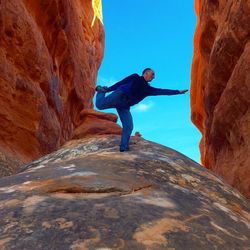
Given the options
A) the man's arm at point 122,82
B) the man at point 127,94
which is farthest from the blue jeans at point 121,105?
the man's arm at point 122,82

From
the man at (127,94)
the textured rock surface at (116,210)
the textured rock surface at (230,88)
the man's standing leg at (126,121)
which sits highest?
the textured rock surface at (230,88)

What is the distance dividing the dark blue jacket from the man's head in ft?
0.32

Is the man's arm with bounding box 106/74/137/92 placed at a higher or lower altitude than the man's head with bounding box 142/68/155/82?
lower

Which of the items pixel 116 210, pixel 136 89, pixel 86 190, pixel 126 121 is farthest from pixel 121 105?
pixel 116 210

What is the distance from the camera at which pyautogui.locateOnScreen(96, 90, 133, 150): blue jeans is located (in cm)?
985

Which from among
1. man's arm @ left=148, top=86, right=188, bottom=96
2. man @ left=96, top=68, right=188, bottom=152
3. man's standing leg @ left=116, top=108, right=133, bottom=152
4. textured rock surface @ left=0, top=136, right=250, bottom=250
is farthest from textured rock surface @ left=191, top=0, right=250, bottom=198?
textured rock surface @ left=0, top=136, right=250, bottom=250

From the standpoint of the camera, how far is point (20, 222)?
390cm

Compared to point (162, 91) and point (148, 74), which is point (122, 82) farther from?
point (162, 91)

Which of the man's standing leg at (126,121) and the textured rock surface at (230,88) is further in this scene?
the textured rock surface at (230,88)

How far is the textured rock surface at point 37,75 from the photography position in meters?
15.7

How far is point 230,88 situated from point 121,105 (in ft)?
21.7

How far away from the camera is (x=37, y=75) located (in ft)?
59.9

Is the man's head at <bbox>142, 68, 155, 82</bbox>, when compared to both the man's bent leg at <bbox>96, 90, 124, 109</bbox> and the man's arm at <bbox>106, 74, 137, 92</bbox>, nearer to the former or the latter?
the man's arm at <bbox>106, 74, 137, 92</bbox>

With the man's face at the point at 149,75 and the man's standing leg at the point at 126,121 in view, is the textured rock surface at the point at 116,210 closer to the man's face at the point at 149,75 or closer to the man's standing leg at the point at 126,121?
the man's standing leg at the point at 126,121
